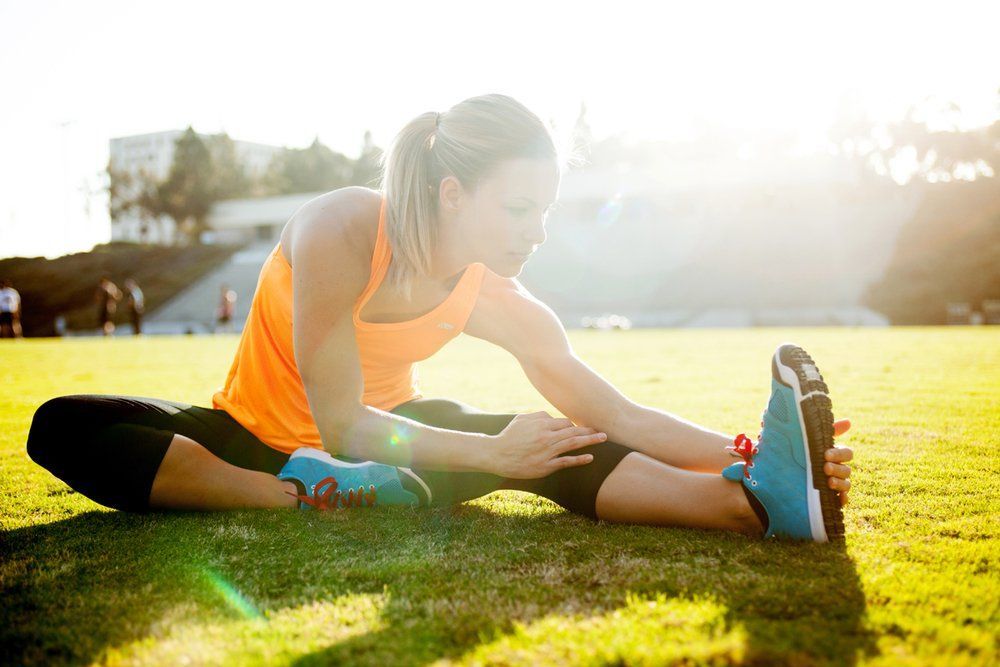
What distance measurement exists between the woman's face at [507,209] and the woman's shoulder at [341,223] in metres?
0.28

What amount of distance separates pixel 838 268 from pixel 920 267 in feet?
12.6

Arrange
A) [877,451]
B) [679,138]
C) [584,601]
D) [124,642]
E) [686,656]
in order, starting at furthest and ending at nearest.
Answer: [679,138]
[877,451]
[584,601]
[124,642]
[686,656]

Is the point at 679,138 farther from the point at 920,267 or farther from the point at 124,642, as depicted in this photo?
the point at 124,642

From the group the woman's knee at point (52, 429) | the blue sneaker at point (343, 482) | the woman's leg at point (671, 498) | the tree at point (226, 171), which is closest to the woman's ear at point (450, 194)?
the blue sneaker at point (343, 482)

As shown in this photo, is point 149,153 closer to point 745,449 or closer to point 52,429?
point 52,429

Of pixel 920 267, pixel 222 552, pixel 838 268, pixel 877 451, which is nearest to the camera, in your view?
pixel 222 552

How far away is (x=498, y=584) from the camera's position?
1914 millimetres

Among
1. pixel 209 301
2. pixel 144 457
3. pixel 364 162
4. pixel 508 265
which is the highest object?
pixel 364 162

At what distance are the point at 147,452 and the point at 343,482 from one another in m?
0.67

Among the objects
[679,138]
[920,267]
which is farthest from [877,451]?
[679,138]

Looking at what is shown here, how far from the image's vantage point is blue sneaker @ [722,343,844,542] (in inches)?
85.0

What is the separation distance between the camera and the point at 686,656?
1.46 m

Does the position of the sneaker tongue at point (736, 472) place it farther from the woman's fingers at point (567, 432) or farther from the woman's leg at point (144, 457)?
the woman's leg at point (144, 457)

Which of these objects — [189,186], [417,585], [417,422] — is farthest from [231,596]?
[189,186]
